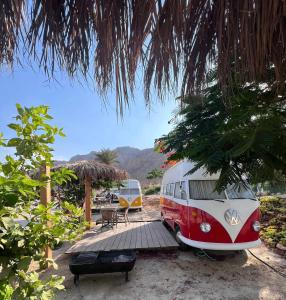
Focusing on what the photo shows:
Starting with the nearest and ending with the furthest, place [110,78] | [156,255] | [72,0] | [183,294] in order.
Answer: [72,0] < [110,78] < [183,294] < [156,255]

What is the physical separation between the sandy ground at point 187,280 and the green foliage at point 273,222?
5.09 ft

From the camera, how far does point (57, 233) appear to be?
2.11 meters

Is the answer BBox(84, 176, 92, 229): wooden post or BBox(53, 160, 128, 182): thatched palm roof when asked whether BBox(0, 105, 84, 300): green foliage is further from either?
BBox(84, 176, 92, 229): wooden post

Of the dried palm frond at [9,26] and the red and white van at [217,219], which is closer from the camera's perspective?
the dried palm frond at [9,26]

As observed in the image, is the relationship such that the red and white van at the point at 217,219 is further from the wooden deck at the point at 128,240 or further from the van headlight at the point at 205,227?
the wooden deck at the point at 128,240

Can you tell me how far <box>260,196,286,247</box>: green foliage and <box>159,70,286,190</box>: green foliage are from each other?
6309 mm

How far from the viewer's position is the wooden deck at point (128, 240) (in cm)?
745

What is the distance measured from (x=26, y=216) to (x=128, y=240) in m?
6.72

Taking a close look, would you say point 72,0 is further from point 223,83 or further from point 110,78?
point 223,83

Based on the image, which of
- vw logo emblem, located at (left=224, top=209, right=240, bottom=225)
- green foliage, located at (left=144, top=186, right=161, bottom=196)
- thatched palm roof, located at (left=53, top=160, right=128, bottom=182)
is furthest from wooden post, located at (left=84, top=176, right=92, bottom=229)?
green foliage, located at (left=144, top=186, right=161, bottom=196)

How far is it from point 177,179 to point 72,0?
807 centimetres

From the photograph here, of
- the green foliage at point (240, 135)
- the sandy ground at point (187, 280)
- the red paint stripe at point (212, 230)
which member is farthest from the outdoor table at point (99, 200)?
the green foliage at point (240, 135)

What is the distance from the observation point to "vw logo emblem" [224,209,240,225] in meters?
6.83

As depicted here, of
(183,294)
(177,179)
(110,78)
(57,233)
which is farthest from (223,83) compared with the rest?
(177,179)
